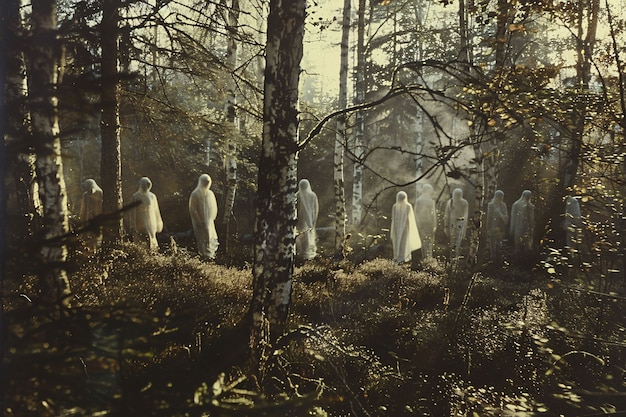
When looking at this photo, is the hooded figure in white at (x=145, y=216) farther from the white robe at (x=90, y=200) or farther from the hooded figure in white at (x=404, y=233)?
the hooded figure in white at (x=404, y=233)

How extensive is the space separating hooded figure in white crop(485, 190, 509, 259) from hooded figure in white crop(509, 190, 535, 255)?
1.70 feet

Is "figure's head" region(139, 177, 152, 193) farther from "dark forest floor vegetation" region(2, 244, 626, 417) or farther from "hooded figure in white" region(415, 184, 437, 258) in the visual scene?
"hooded figure in white" region(415, 184, 437, 258)

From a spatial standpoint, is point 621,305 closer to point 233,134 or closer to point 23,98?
point 233,134

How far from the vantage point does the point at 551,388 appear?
539 centimetres

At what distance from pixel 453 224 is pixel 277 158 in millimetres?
10741

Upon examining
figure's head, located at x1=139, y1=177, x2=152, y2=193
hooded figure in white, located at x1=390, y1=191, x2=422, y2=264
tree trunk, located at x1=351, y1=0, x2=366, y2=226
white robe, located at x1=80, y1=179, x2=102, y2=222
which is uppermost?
tree trunk, located at x1=351, y1=0, x2=366, y2=226

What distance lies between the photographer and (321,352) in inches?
221

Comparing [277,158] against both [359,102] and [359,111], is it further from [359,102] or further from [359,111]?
[359,102]

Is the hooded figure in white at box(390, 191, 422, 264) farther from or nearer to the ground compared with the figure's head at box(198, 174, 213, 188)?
nearer to the ground

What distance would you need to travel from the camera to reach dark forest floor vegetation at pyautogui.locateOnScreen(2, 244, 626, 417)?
4.00 meters

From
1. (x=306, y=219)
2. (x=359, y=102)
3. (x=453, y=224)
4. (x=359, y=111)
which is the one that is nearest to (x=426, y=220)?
(x=453, y=224)

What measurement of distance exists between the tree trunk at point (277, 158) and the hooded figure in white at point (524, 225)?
1191 cm

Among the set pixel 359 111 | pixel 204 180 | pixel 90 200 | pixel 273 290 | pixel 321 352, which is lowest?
pixel 321 352

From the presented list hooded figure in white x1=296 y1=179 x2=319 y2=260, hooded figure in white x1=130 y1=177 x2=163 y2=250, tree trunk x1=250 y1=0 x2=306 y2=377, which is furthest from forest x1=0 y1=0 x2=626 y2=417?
hooded figure in white x1=296 y1=179 x2=319 y2=260
